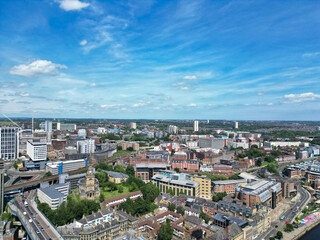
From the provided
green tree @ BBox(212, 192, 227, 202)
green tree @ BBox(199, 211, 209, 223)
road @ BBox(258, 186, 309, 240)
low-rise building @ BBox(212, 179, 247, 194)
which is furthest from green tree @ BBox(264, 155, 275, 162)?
green tree @ BBox(199, 211, 209, 223)

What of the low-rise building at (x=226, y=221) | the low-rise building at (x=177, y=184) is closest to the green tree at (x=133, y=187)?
the low-rise building at (x=177, y=184)

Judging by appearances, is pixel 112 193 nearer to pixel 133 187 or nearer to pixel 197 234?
pixel 133 187

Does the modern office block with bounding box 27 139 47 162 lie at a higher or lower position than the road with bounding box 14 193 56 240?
higher

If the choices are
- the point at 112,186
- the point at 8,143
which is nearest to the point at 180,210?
the point at 112,186

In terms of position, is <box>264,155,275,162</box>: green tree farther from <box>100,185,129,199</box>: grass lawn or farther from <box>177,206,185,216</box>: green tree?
<box>177,206,185,216</box>: green tree

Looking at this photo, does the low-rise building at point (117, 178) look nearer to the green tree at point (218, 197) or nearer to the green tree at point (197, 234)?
the green tree at point (218, 197)

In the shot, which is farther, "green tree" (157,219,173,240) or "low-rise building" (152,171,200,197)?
"low-rise building" (152,171,200,197)
